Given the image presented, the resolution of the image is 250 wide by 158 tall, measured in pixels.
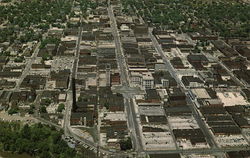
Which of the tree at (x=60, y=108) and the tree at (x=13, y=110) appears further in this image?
the tree at (x=60, y=108)

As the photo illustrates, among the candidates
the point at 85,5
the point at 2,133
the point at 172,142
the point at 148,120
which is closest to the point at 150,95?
the point at 148,120

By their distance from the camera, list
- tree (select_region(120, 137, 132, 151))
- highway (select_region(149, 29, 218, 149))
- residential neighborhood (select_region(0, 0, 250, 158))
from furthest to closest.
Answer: highway (select_region(149, 29, 218, 149))
residential neighborhood (select_region(0, 0, 250, 158))
tree (select_region(120, 137, 132, 151))

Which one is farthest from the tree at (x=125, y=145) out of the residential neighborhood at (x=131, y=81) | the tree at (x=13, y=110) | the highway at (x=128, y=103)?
the tree at (x=13, y=110)

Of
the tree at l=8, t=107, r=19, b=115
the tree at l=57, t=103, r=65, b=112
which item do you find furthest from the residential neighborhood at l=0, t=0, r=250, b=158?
the tree at l=57, t=103, r=65, b=112

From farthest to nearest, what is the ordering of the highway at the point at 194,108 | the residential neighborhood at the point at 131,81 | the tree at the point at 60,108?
the tree at the point at 60,108 → the highway at the point at 194,108 → the residential neighborhood at the point at 131,81

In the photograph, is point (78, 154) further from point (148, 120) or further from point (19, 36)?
point (19, 36)

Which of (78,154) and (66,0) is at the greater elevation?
(78,154)

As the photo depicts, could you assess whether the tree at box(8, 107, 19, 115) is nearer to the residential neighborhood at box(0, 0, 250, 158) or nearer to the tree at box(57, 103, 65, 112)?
the residential neighborhood at box(0, 0, 250, 158)

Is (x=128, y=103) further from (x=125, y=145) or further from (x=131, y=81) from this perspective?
(x=125, y=145)

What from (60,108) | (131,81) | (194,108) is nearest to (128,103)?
(131,81)

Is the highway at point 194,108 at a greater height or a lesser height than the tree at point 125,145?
lesser

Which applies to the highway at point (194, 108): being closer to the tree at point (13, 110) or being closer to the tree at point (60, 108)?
the tree at point (60, 108)
